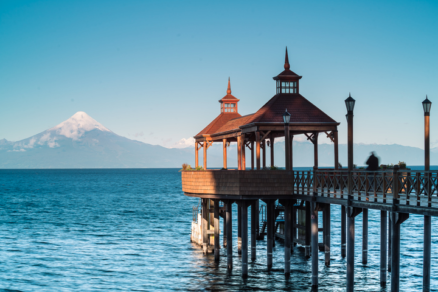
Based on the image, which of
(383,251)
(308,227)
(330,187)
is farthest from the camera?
(308,227)

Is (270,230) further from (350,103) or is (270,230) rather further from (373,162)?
(350,103)

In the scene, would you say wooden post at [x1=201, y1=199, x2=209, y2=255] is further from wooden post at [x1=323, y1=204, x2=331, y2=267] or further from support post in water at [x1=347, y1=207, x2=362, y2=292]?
support post in water at [x1=347, y1=207, x2=362, y2=292]

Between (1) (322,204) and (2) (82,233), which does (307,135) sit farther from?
(2) (82,233)

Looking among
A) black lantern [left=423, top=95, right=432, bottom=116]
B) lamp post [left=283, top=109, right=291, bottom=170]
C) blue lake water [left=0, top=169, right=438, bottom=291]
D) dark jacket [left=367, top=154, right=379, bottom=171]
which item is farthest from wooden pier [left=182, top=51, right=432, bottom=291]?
black lantern [left=423, top=95, right=432, bottom=116]

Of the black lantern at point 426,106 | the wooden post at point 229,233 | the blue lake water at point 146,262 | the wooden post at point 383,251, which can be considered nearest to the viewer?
the black lantern at point 426,106

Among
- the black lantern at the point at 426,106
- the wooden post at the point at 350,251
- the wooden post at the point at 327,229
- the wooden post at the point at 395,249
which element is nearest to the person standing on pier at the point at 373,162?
the black lantern at the point at 426,106

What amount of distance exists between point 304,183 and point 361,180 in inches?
199

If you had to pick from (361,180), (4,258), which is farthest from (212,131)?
(361,180)

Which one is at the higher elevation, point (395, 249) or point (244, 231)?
point (395, 249)

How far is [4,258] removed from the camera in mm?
31781

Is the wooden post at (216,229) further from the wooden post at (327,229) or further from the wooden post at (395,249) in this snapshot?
the wooden post at (395,249)

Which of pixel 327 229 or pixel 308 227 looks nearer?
pixel 327 229

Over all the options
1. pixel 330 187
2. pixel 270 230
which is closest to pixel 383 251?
pixel 330 187

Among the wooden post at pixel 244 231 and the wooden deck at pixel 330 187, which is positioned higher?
the wooden deck at pixel 330 187
